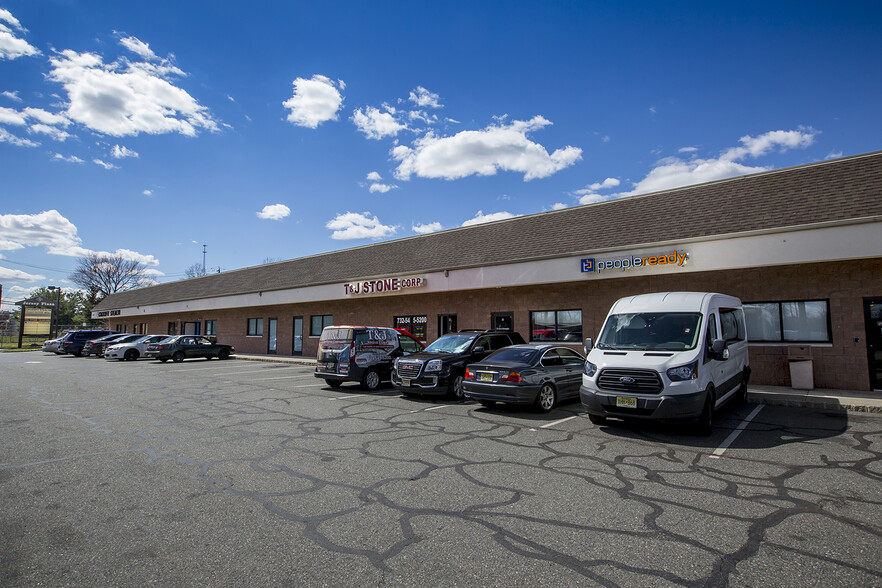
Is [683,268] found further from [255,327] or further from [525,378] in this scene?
[255,327]

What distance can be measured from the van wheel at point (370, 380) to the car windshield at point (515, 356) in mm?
4444

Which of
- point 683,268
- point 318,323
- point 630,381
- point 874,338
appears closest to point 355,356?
point 630,381

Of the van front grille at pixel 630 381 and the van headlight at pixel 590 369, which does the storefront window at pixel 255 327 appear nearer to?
the van headlight at pixel 590 369

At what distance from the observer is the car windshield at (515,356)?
32.8 ft

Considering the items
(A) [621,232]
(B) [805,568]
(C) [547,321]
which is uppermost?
(A) [621,232]

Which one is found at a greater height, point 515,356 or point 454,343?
point 454,343

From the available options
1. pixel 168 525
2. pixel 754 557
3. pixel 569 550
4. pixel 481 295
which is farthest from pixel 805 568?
pixel 481 295

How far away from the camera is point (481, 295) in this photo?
1909 centimetres

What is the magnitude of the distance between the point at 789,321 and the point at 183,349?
27.2m

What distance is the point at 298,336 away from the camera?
28.1 meters

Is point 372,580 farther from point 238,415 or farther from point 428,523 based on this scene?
point 238,415

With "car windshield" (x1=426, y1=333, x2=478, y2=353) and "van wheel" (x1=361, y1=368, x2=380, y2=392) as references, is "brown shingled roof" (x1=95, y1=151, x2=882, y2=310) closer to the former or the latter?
"car windshield" (x1=426, y1=333, x2=478, y2=353)

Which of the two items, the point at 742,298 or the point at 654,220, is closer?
the point at 742,298

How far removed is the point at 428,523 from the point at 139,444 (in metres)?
5.20
